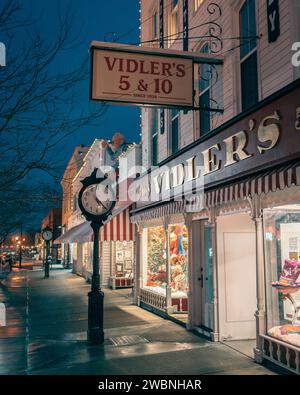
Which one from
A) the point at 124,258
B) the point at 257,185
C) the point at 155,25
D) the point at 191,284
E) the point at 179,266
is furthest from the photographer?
the point at 124,258

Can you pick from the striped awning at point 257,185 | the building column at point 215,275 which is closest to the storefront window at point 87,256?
the building column at point 215,275

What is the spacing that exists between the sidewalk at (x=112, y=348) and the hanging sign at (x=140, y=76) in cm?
492

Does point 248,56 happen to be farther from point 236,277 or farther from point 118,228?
point 118,228

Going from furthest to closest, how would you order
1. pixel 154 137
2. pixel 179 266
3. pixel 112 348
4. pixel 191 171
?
pixel 154 137 → pixel 179 266 → pixel 191 171 → pixel 112 348

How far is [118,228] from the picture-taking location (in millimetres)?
14922

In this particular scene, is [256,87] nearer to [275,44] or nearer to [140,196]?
[275,44]

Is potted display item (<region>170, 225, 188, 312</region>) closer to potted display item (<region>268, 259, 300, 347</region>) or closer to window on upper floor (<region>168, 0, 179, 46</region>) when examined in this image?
potted display item (<region>268, 259, 300, 347</region>)

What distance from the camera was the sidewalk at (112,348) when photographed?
6875 millimetres

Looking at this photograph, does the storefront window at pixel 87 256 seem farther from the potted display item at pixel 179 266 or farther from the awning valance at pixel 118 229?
the potted display item at pixel 179 266

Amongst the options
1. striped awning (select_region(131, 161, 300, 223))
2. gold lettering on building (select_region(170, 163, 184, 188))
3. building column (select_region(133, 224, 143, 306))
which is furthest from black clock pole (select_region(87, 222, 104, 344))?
building column (select_region(133, 224, 143, 306))

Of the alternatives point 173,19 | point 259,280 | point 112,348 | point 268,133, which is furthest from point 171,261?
point 173,19

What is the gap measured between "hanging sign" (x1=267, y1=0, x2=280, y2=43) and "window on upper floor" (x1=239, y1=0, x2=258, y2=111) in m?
0.70

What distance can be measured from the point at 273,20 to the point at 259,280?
4.52 meters

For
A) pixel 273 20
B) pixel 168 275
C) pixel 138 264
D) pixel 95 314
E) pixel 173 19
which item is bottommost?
pixel 95 314
